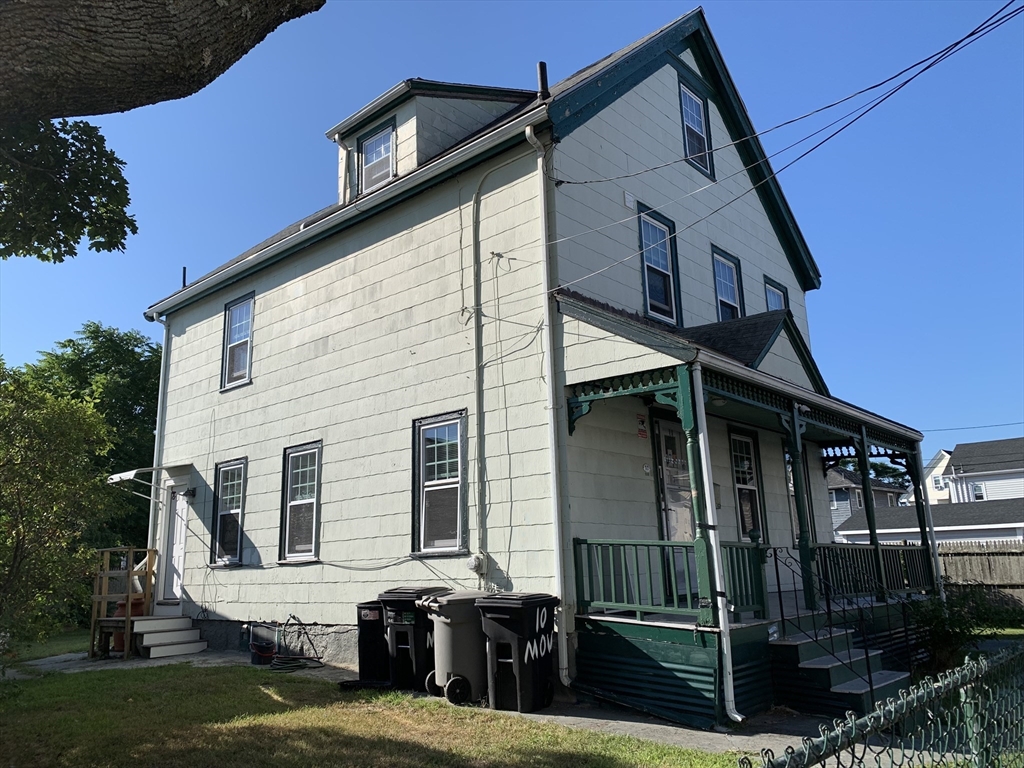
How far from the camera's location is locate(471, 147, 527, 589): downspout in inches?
375

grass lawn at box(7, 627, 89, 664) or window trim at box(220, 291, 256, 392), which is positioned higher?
window trim at box(220, 291, 256, 392)

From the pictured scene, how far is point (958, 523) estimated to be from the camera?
3114 centimetres

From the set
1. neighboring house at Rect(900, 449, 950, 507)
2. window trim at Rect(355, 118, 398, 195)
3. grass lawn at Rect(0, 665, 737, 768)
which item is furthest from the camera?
→ neighboring house at Rect(900, 449, 950, 507)

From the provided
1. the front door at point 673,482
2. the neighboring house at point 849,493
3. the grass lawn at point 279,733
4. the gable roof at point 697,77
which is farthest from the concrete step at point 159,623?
the neighboring house at point 849,493

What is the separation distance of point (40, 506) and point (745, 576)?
745cm

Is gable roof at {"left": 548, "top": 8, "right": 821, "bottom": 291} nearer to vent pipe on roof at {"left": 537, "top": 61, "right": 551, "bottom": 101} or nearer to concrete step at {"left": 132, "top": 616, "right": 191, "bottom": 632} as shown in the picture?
vent pipe on roof at {"left": 537, "top": 61, "right": 551, "bottom": 101}

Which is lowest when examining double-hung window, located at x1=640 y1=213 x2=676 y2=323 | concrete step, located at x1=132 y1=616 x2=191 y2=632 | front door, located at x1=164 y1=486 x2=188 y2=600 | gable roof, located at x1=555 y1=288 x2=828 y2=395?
concrete step, located at x1=132 y1=616 x2=191 y2=632

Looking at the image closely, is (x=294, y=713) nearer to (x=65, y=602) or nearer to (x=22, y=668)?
(x=65, y=602)

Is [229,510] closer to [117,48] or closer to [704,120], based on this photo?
[117,48]

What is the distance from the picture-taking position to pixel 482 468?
9.66 m

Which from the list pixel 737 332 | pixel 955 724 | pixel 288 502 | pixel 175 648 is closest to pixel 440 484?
pixel 288 502

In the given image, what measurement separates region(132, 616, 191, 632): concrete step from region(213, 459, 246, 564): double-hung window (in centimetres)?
117

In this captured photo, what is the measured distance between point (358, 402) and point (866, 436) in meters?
7.68

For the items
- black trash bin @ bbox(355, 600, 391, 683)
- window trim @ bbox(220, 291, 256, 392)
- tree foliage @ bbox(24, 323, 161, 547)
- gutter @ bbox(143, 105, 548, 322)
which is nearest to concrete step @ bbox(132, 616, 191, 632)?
window trim @ bbox(220, 291, 256, 392)
